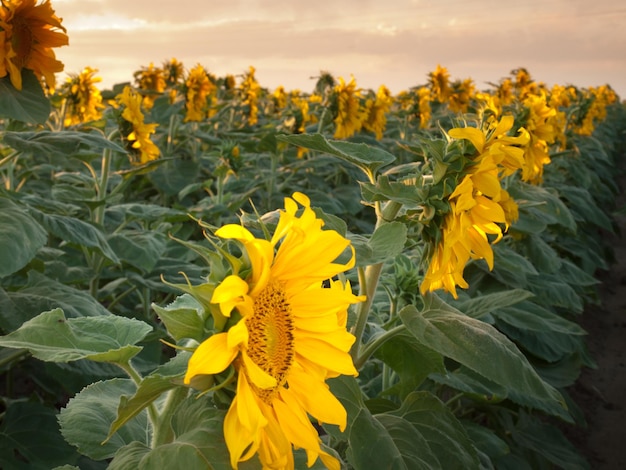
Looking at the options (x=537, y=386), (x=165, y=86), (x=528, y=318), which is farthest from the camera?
(x=165, y=86)

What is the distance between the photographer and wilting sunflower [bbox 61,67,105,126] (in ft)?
13.8

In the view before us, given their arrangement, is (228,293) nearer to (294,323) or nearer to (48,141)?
(294,323)

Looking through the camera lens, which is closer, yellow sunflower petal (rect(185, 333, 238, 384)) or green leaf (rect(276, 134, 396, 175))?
yellow sunflower petal (rect(185, 333, 238, 384))

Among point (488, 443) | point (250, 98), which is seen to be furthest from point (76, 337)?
point (250, 98)

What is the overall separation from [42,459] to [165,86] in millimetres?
4655

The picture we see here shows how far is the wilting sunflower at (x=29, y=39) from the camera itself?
6.43 feet

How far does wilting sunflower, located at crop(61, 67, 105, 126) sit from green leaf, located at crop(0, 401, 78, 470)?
238 cm

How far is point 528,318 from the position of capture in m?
2.26

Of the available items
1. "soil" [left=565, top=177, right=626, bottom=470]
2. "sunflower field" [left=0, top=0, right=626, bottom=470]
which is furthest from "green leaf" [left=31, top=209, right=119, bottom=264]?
"soil" [left=565, top=177, right=626, bottom=470]

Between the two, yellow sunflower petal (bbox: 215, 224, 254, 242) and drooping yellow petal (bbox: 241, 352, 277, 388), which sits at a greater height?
yellow sunflower petal (bbox: 215, 224, 254, 242)

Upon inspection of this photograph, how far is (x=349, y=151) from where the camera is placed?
4.50 ft

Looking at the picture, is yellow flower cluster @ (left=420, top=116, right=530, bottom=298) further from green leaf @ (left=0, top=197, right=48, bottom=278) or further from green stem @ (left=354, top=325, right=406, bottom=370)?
green leaf @ (left=0, top=197, right=48, bottom=278)

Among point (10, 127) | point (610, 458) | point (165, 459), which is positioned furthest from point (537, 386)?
point (610, 458)

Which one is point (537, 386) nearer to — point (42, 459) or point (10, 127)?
point (42, 459)
